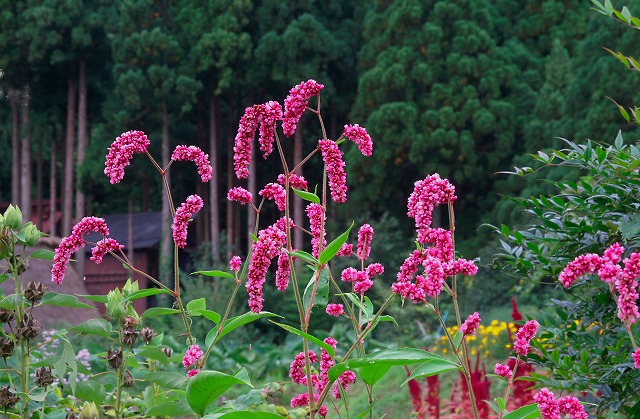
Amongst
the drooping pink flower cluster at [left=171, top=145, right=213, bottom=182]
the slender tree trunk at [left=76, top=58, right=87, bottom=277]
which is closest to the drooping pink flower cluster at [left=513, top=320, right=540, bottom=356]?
the drooping pink flower cluster at [left=171, top=145, right=213, bottom=182]

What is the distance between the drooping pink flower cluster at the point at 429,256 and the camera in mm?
1651

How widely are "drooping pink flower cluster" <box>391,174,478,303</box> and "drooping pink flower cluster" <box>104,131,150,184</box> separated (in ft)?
2.04

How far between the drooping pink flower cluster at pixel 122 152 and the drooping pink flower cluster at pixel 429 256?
2.04 feet

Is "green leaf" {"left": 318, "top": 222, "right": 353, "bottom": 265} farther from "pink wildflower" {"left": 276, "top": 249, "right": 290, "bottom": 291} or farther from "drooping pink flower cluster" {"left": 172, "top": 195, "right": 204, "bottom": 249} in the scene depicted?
"drooping pink flower cluster" {"left": 172, "top": 195, "right": 204, "bottom": 249}

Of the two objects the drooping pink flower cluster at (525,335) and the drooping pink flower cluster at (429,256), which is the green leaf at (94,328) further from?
the drooping pink flower cluster at (525,335)

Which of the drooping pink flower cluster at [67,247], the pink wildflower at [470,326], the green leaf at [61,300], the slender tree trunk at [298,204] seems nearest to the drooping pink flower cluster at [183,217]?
the drooping pink flower cluster at [67,247]

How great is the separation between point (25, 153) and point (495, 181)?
10.4 metres

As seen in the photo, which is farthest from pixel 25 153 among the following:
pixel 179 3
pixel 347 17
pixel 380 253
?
pixel 380 253

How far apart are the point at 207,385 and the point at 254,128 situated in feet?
1.74

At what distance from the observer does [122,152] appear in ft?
6.14

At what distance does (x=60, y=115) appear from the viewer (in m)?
19.0

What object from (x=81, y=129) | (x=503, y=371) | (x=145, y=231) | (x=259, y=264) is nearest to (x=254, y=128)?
(x=259, y=264)

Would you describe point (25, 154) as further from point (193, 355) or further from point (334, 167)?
point (334, 167)

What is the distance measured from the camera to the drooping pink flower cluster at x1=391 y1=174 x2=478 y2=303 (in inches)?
65.0
